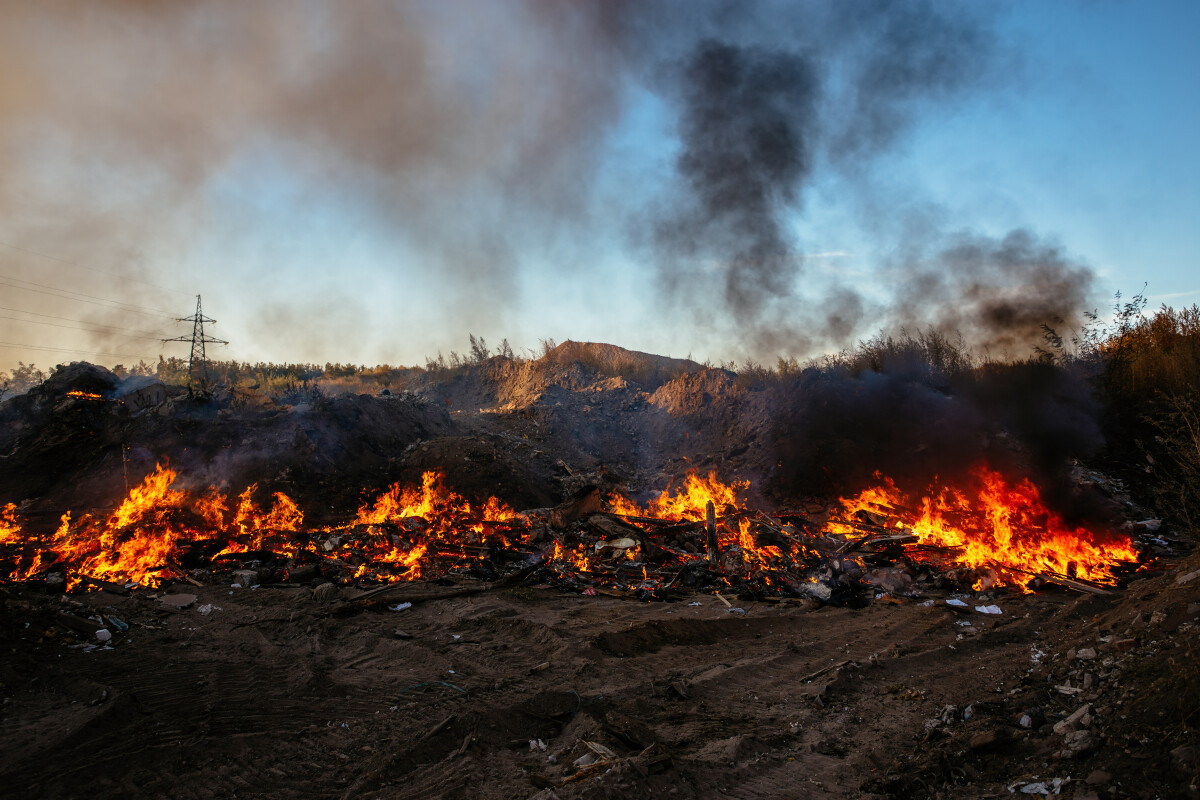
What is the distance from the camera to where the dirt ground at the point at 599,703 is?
3.38 meters

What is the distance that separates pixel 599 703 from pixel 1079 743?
133 inches

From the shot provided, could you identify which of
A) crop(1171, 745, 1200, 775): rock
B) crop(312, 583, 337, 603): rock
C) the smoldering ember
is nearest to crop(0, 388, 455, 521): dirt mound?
the smoldering ember

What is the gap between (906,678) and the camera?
5297mm

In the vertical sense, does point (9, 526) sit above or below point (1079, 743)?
above

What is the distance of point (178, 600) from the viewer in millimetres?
7602

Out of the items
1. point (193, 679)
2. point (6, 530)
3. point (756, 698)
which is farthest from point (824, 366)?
point (6, 530)

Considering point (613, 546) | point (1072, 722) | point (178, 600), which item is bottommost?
point (1072, 722)

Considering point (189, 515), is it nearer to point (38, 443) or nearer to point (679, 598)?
point (38, 443)

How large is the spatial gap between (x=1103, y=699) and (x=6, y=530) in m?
Answer: 16.3

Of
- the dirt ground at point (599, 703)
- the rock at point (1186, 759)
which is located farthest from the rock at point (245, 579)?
the rock at point (1186, 759)

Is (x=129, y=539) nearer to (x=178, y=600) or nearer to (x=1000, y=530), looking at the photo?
(x=178, y=600)

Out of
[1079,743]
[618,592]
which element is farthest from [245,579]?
[1079,743]

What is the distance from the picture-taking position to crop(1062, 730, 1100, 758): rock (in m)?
2.96

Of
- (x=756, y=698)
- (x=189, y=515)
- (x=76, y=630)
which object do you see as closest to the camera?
(x=756, y=698)
